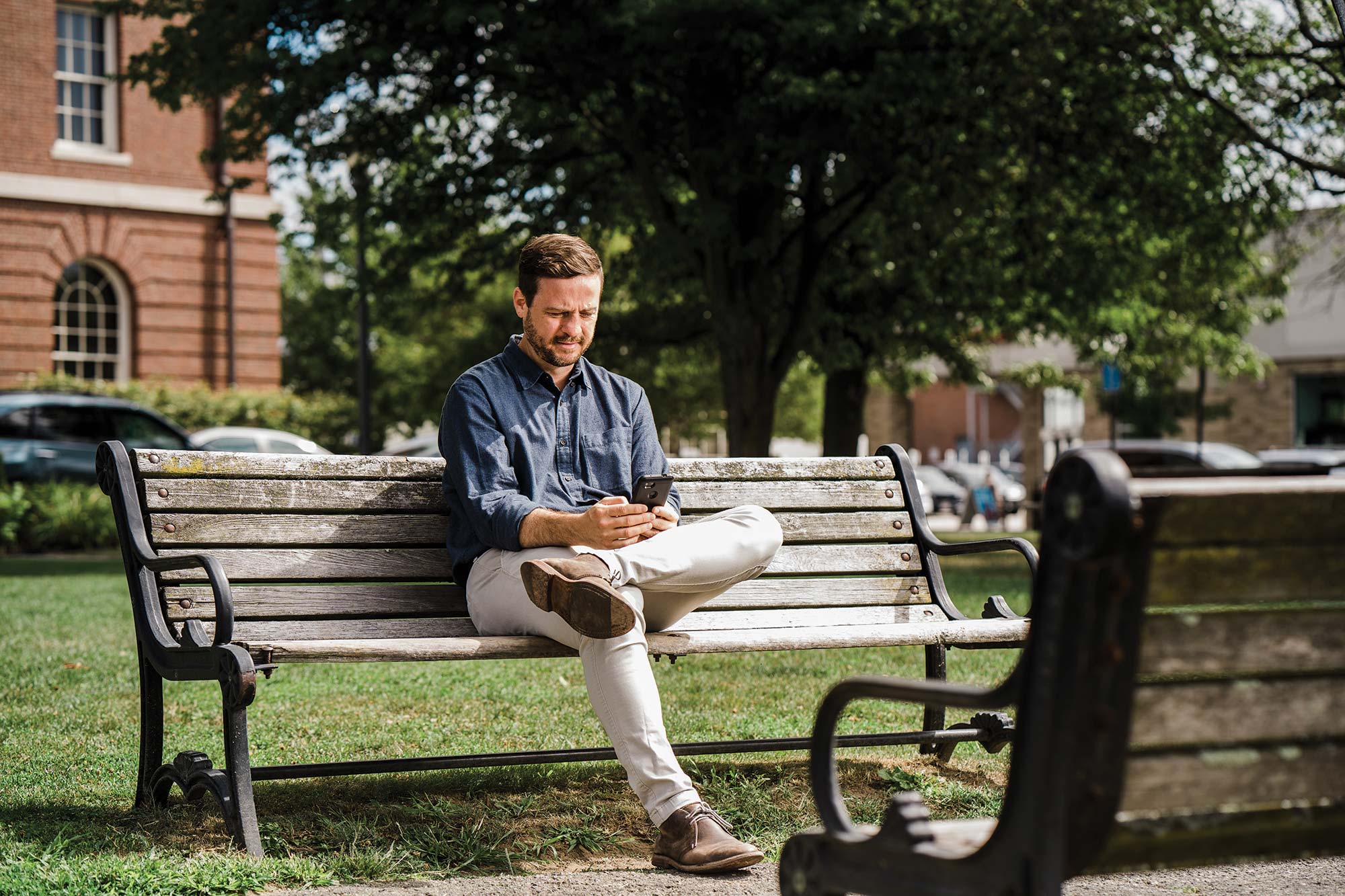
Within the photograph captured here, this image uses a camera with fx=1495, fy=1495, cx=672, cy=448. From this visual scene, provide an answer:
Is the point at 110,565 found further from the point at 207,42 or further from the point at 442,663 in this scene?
the point at 442,663

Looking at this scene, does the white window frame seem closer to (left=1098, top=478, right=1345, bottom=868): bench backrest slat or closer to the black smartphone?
the black smartphone

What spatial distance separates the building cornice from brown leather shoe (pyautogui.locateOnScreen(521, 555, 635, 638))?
23.3m

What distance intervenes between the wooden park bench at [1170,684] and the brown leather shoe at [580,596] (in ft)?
5.48

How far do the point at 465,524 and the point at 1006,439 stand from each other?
258 feet

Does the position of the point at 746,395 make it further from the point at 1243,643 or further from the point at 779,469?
the point at 1243,643

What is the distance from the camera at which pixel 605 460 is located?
482cm

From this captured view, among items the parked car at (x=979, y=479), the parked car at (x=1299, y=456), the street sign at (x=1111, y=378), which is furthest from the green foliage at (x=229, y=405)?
the parked car at (x=979, y=479)

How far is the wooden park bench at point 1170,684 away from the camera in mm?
2141

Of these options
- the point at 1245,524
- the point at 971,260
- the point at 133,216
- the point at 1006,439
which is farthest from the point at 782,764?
the point at 1006,439

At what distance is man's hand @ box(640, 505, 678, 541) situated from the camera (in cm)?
455

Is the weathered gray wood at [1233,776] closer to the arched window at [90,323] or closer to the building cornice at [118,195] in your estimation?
the building cornice at [118,195]

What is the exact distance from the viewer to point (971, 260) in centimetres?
1938

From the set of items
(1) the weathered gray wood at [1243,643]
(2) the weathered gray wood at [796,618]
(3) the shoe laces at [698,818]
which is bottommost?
(3) the shoe laces at [698,818]

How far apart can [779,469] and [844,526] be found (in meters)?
0.33
